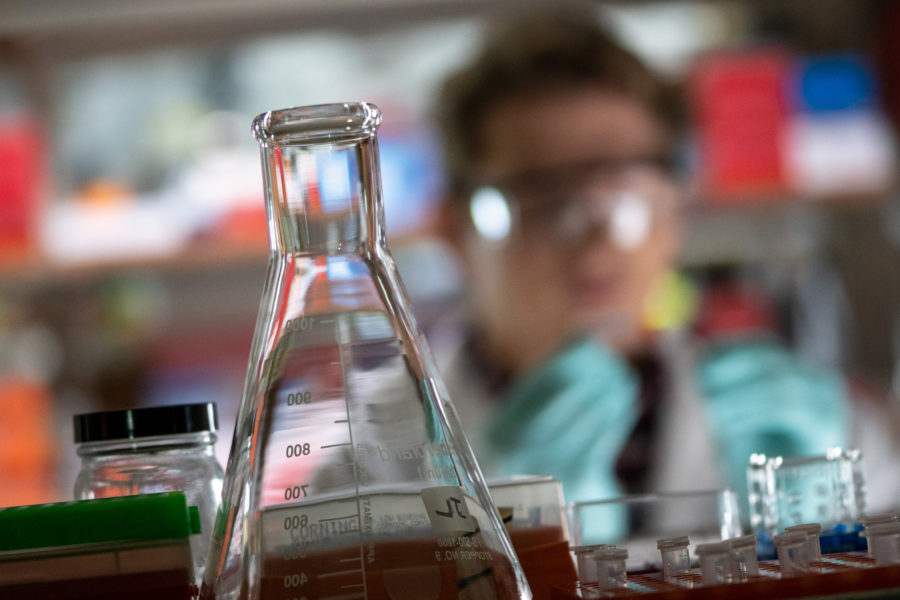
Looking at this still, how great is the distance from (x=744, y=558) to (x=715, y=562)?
0.01 metres

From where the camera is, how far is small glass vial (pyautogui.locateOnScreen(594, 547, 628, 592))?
1.12 ft

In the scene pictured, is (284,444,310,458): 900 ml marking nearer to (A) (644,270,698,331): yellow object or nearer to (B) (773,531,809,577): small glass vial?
(B) (773,531,809,577): small glass vial

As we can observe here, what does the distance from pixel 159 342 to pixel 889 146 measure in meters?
1.86

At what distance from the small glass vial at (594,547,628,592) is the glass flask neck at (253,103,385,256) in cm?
15

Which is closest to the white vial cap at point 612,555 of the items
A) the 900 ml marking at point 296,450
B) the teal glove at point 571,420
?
the 900 ml marking at point 296,450

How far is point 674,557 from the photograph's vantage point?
36cm

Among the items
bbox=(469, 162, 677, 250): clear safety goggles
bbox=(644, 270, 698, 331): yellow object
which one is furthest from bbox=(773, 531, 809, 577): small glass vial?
bbox=(644, 270, 698, 331): yellow object

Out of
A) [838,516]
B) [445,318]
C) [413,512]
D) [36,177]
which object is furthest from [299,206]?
[36,177]

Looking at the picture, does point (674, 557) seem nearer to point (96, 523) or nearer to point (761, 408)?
point (96, 523)

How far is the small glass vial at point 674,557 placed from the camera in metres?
0.36

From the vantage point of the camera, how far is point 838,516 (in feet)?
1.54

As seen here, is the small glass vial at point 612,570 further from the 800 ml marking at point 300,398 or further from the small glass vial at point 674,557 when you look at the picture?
the 800 ml marking at point 300,398

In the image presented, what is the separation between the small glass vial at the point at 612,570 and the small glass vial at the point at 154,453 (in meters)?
0.17

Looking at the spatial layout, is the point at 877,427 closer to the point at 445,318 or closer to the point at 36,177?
the point at 445,318
